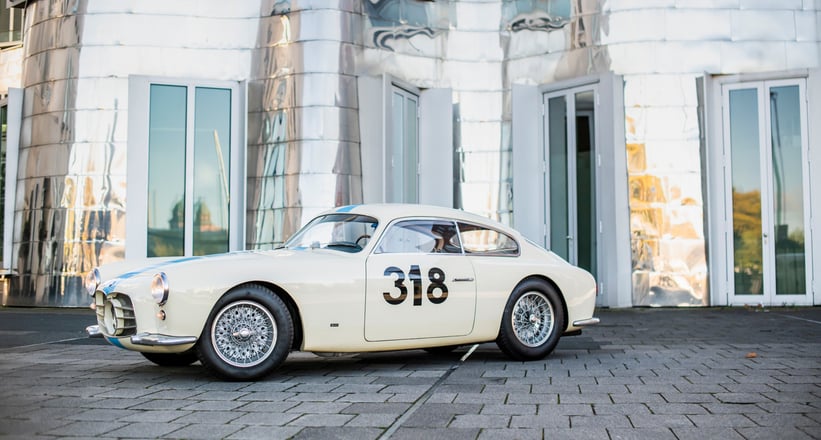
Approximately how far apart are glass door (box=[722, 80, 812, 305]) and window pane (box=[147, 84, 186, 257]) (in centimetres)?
811

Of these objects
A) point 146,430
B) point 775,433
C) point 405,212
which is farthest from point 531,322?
point 146,430

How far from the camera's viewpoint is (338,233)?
6.88 metres

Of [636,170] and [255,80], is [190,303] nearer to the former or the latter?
[255,80]

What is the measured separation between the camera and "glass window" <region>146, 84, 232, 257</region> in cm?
1263

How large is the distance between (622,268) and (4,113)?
1095 centimetres

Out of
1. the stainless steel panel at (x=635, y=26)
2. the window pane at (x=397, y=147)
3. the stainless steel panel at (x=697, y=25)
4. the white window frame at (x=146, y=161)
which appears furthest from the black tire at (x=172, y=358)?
the stainless steel panel at (x=697, y=25)

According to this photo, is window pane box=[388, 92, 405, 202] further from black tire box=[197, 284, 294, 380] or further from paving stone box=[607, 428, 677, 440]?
paving stone box=[607, 428, 677, 440]

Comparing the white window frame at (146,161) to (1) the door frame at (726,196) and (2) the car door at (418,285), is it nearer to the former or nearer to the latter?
(2) the car door at (418,285)

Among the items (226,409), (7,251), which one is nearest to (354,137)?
(7,251)

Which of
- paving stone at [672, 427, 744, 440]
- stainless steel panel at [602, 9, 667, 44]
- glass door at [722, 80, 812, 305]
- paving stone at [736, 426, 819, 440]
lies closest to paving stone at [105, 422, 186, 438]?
paving stone at [672, 427, 744, 440]

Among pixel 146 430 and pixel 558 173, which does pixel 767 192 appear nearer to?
pixel 558 173

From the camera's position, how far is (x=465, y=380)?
6.06m

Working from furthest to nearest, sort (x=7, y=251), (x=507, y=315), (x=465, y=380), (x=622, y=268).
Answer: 1. (x=7, y=251)
2. (x=622, y=268)
3. (x=507, y=315)
4. (x=465, y=380)

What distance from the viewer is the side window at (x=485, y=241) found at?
704 centimetres
